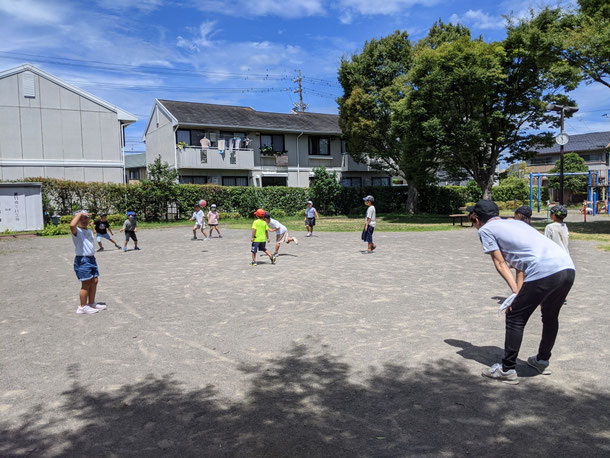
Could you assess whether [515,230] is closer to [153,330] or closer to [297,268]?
[153,330]

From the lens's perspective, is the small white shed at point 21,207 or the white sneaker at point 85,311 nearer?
the white sneaker at point 85,311

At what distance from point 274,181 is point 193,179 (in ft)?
22.4

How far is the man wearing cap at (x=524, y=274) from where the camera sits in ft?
13.3

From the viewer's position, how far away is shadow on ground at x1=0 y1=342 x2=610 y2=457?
3246mm

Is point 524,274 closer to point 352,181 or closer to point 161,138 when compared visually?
point 161,138

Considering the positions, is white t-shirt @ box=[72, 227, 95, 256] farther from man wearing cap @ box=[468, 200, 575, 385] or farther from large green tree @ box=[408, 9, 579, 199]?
large green tree @ box=[408, 9, 579, 199]

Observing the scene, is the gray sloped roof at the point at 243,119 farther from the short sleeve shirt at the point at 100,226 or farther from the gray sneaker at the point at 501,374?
the gray sneaker at the point at 501,374

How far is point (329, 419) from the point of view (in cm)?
366

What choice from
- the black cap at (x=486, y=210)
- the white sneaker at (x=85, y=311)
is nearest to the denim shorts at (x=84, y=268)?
the white sneaker at (x=85, y=311)

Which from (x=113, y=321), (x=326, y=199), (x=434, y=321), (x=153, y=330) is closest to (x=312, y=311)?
(x=434, y=321)

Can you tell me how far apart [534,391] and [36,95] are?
104ft

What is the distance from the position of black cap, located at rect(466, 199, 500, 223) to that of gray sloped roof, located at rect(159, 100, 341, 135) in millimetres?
29980

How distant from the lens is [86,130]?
96.5 feet

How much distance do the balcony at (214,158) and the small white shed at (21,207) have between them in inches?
420
